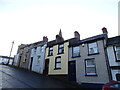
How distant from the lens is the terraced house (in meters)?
16.4

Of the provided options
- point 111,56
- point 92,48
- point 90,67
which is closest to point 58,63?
point 90,67

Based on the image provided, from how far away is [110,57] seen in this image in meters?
12.4

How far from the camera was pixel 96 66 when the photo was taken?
12930 millimetres

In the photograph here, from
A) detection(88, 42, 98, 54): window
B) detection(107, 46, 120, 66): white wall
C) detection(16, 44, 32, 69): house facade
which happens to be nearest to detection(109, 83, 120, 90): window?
detection(107, 46, 120, 66): white wall

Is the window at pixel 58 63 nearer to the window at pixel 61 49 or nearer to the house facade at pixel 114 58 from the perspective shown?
the window at pixel 61 49

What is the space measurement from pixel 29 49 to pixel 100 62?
19.2m

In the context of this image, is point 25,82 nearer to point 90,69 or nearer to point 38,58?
point 90,69

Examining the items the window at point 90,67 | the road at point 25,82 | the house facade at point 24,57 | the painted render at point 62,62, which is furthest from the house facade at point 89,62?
the house facade at point 24,57

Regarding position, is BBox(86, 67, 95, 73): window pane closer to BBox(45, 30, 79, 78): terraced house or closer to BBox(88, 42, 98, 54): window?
BBox(88, 42, 98, 54): window

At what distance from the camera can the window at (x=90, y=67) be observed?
13.2m

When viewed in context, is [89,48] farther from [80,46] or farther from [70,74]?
[70,74]

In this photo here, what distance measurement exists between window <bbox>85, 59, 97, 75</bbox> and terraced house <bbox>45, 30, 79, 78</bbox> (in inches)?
140

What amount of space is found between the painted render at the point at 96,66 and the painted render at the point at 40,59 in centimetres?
737

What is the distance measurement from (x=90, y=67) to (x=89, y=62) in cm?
77
